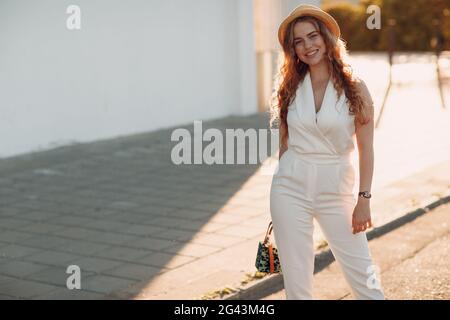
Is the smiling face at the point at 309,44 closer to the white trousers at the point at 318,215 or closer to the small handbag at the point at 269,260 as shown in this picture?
the white trousers at the point at 318,215

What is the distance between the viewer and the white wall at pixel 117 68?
11156mm

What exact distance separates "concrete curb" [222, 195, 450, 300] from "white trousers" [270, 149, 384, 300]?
1578 mm

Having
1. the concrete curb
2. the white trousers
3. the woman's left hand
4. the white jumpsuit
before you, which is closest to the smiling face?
the white jumpsuit

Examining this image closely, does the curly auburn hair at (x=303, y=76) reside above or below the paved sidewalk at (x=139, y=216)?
above

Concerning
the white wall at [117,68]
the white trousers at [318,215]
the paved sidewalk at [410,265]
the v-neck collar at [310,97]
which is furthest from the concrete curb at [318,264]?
the white wall at [117,68]

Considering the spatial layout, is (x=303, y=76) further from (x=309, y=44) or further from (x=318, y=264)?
(x=318, y=264)

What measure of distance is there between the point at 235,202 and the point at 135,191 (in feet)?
3.98

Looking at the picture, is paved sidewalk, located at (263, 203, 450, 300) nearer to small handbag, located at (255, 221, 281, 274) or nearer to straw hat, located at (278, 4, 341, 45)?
small handbag, located at (255, 221, 281, 274)

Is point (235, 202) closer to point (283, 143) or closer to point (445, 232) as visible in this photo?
point (445, 232)

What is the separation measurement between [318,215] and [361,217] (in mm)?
213

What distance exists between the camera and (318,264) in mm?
6727

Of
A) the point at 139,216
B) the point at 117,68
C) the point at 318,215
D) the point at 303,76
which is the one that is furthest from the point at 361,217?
the point at 117,68

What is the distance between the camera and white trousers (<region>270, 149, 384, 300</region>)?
13.9 feet
